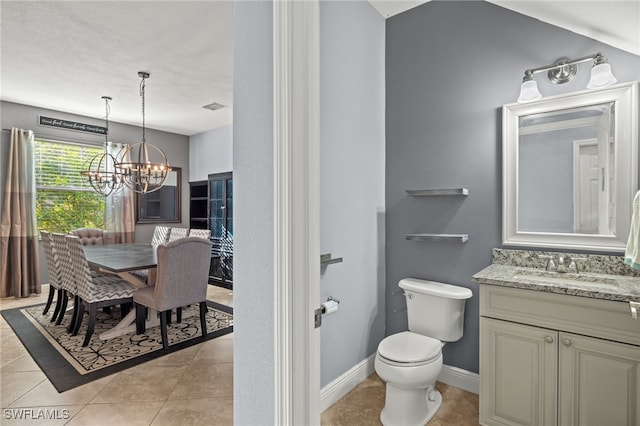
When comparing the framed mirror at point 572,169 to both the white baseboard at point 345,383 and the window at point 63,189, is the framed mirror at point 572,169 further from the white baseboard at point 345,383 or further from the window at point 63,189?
the window at point 63,189

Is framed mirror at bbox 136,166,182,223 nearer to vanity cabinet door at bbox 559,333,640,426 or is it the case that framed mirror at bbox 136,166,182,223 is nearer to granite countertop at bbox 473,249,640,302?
granite countertop at bbox 473,249,640,302

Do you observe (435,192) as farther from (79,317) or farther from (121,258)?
(79,317)

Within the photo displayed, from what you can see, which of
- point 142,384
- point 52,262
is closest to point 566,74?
point 142,384

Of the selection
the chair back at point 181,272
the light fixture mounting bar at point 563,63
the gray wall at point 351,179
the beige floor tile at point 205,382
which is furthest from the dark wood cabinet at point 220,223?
the light fixture mounting bar at point 563,63

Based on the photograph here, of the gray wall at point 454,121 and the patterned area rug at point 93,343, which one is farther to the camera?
the patterned area rug at point 93,343

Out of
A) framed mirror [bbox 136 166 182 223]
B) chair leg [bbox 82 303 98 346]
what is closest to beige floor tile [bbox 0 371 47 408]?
chair leg [bbox 82 303 98 346]

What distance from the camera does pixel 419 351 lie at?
73.4 inches

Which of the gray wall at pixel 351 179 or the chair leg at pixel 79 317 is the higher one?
the gray wall at pixel 351 179

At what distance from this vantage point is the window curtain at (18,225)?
171 inches

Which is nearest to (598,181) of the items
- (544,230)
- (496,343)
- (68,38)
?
(544,230)

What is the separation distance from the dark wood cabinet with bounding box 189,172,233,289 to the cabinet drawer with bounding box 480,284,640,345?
408 cm

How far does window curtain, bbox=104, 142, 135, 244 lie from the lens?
5.30 m

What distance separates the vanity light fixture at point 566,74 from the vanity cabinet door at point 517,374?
1269 millimetres

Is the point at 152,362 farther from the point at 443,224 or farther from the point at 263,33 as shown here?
the point at 263,33
